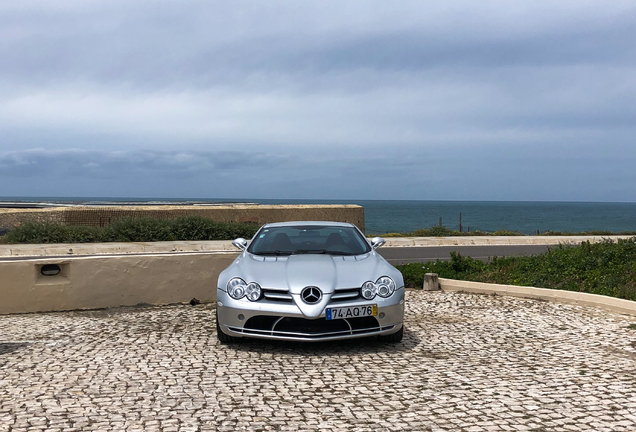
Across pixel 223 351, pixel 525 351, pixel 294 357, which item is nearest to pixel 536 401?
pixel 525 351

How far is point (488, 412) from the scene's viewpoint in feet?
14.5

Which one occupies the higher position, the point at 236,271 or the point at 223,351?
the point at 236,271

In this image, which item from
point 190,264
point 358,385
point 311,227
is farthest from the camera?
point 190,264

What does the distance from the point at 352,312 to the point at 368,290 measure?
320 millimetres

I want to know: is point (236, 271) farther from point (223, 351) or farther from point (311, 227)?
point (311, 227)

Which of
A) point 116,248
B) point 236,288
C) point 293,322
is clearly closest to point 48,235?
point 116,248

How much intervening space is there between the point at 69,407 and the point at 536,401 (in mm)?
3690

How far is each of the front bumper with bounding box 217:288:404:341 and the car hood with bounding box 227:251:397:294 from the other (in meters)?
0.23

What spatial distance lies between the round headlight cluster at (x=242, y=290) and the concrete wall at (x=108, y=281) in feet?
11.8

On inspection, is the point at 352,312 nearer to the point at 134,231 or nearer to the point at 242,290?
the point at 242,290

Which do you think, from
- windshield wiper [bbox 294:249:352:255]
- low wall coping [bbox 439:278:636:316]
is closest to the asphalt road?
low wall coping [bbox 439:278:636:316]

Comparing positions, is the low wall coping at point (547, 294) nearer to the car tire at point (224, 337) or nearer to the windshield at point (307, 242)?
the windshield at point (307, 242)

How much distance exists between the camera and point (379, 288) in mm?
6344

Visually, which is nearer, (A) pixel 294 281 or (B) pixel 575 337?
(A) pixel 294 281
